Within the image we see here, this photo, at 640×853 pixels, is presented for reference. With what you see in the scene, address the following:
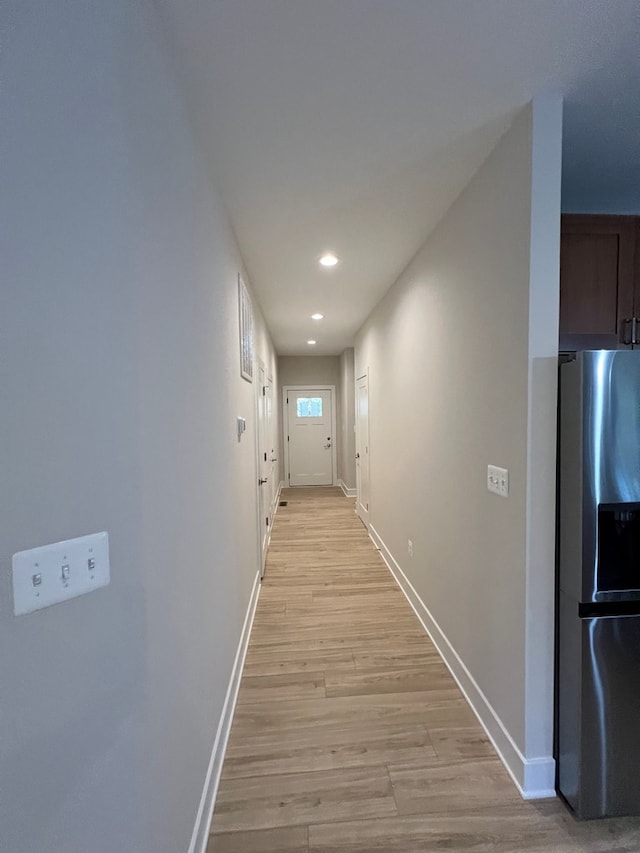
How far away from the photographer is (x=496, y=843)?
1163 millimetres

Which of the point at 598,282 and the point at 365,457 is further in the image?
the point at 365,457

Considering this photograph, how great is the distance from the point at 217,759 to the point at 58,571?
4.24ft

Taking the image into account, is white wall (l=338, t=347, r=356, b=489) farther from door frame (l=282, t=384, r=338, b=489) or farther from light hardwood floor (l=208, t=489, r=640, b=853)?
light hardwood floor (l=208, t=489, r=640, b=853)

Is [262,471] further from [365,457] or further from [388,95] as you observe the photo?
[388,95]

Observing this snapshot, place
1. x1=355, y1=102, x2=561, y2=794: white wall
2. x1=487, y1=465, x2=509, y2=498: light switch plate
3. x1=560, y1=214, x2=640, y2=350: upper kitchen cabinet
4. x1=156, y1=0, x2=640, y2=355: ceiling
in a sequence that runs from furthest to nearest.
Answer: x1=560, y1=214, x2=640, y2=350: upper kitchen cabinet
x1=487, y1=465, x2=509, y2=498: light switch plate
x1=355, y1=102, x2=561, y2=794: white wall
x1=156, y1=0, x2=640, y2=355: ceiling

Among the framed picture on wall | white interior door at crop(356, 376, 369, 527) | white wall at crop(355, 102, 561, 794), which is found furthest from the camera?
white interior door at crop(356, 376, 369, 527)

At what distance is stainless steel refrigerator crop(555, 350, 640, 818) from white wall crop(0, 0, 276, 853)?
4.43 ft

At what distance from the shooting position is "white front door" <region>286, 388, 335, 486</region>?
7.12 metres

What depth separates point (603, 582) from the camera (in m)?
Result: 1.21

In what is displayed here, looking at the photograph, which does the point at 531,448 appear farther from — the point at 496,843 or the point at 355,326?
the point at 355,326

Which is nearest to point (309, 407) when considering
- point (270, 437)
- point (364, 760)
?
point (270, 437)

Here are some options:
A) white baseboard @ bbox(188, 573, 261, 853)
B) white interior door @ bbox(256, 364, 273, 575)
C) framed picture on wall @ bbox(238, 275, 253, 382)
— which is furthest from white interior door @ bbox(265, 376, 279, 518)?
white baseboard @ bbox(188, 573, 261, 853)

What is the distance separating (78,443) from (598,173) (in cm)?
243

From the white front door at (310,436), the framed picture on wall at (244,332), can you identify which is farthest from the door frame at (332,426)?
the framed picture on wall at (244,332)
